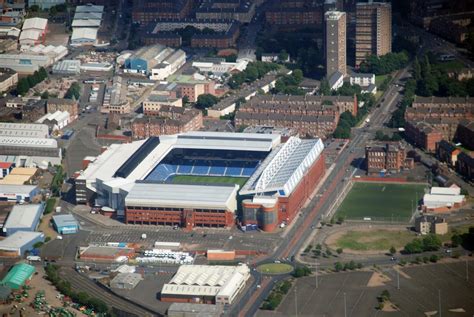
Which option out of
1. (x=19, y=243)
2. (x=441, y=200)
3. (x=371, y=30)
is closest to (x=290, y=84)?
(x=371, y=30)


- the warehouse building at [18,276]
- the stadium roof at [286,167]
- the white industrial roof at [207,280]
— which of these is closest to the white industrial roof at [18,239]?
the warehouse building at [18,276]

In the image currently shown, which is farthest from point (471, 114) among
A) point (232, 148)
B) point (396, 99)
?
point (232, 148)

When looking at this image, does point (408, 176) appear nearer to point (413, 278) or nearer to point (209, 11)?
point (413, 278)

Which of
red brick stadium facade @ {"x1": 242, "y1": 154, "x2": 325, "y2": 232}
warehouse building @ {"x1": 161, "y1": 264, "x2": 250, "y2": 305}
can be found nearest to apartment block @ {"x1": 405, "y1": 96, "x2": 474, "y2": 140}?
red brick stadium facade @ {"x1": 242, "y1": 154, "x2": 325, "y2": 232}

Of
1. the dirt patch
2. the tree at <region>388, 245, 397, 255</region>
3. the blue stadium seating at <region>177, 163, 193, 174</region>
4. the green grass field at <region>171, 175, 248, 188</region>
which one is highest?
the dirt patch

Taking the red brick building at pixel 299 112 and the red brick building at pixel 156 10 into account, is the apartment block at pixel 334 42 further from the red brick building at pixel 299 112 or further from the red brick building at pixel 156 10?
the red brick building at pixel 156 10

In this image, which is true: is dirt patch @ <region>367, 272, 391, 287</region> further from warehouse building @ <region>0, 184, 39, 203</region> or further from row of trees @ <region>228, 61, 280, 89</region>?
row of trees @ <region>228, 61, 280, 89</region>

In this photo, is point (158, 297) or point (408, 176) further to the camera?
point (408, 176)
